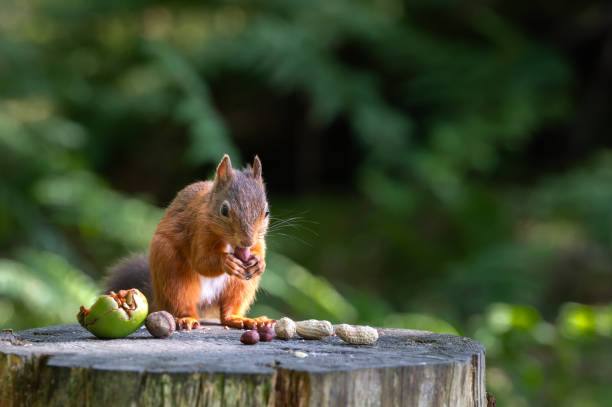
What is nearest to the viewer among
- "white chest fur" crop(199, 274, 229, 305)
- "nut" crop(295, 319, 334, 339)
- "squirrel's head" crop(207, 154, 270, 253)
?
"nut" crop(295, 319, 334, 339)

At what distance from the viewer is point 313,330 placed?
208 cm

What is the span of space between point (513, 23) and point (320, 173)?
212 centimetres

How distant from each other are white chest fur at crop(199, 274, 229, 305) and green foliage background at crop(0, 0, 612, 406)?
1803mm

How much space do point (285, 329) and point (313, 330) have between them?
79mm

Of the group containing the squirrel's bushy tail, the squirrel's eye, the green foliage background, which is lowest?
the squirrel's bushy tail

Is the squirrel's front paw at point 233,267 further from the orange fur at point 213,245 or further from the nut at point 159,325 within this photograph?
the nut at point 159,325

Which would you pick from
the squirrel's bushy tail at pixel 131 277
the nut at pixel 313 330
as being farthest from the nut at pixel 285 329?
the squirrel's bushy tail at pixel 131 277

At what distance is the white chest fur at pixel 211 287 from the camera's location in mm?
2346

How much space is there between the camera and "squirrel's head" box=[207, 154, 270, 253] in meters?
2.18

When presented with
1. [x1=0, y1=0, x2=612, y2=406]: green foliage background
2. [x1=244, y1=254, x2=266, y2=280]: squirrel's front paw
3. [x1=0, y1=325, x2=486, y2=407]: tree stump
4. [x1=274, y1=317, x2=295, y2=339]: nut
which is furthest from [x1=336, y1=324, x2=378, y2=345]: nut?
[x1=0, y1=0, x2=612, y2=406]: green foliage background

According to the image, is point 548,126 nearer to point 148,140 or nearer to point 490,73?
point 490,73

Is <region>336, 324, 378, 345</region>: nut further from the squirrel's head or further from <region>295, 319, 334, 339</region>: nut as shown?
the squirrel's head

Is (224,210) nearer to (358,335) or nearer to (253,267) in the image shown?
(253,267)

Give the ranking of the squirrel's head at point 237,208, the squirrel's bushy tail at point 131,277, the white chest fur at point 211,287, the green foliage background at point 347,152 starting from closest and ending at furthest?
the squirrel's head at point 237,208
the white chest fur at point 211,287
the squirrel's bushy tail at point 131,277
the green foliage background at point 347,152
